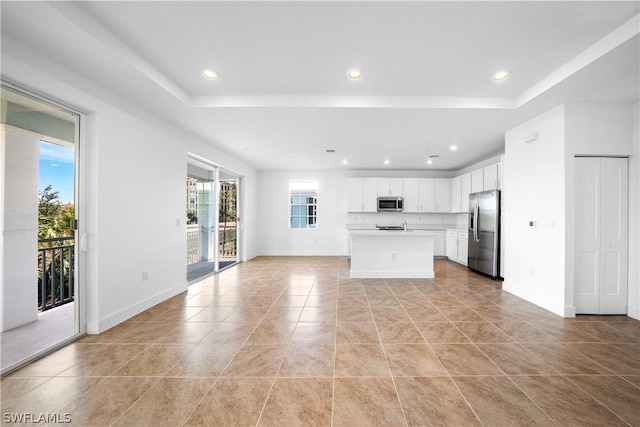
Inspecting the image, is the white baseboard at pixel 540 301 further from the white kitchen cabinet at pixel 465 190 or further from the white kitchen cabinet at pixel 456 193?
the white kitchen cabinet at pixel 456 193

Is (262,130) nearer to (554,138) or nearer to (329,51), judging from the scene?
(329,51)

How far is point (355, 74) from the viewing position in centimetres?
264

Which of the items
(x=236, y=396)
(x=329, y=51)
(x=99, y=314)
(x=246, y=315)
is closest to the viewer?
(x=236, y=396)

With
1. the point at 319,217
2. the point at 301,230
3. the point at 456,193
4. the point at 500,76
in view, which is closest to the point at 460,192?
the point at 456,193

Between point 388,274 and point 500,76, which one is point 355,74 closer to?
point 500,76

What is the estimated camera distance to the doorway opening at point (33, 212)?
2.10 metres

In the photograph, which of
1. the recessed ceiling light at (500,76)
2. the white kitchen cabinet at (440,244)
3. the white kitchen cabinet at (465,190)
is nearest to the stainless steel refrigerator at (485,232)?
the white kitchen cabinet at (465,190)

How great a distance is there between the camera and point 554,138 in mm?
3219

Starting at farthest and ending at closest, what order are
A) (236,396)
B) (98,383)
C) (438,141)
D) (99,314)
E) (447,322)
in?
1. (438,141)
2. (447,322)
3. (99,314)
4. (98,383)
5. (236,396)

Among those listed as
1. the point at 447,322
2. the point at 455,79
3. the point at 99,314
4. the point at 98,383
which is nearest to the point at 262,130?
the point at 455,79

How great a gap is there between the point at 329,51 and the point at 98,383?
3.25 m

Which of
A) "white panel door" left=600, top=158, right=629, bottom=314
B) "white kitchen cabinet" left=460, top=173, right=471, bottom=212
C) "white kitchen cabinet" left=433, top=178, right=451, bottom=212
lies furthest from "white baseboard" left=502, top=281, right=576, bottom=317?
"white kitchen cabinet" left=433, top=178, right=451, bottom=212

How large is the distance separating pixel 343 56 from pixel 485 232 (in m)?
4.50

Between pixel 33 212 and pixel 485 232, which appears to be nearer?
pixel 33 212
